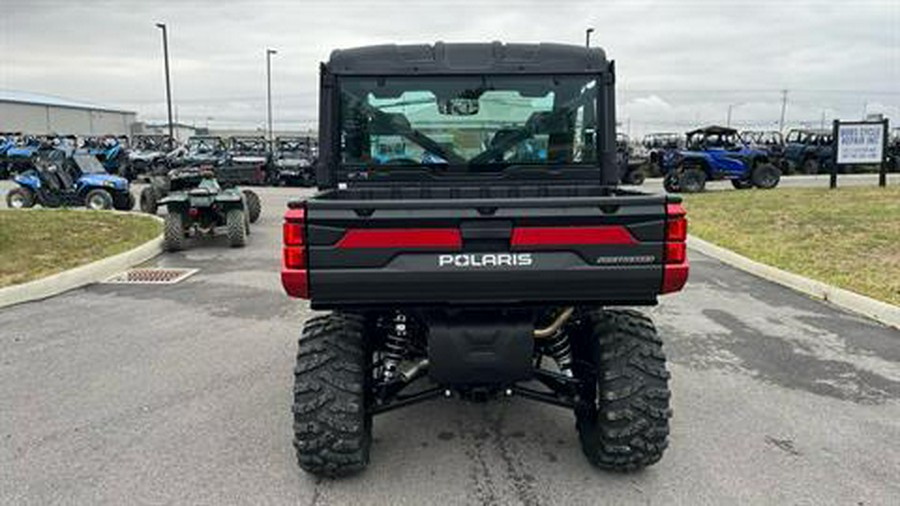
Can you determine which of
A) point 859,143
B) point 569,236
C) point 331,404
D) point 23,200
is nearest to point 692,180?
point 859,143

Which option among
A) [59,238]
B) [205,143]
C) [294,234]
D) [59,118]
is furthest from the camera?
[59,118]

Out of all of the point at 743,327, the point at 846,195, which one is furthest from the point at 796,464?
the point at 846,195

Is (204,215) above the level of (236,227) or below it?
above

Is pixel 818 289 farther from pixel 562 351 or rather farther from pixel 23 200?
pixel 23 200

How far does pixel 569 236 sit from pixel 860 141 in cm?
2209

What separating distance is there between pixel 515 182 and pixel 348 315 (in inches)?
61.1

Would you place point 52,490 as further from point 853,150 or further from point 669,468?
point 853,150

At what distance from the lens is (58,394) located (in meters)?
4.97

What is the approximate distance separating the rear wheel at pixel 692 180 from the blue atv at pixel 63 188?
15.8 meters

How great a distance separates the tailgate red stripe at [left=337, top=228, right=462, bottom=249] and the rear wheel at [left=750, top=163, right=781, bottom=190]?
71.9 feet

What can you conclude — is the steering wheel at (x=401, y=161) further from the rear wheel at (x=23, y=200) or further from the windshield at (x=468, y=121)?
the rear wheel at (x=23, y=200)

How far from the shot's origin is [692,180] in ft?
72.7

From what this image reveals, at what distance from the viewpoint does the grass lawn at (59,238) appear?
923 cm

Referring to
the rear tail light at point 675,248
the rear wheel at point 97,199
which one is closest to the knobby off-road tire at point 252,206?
the rear wheel at point 97,199
